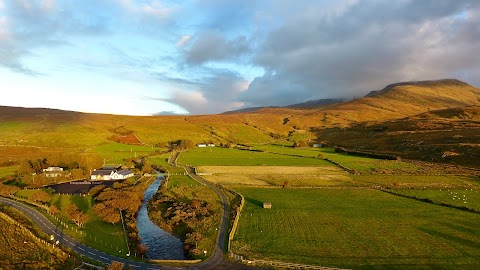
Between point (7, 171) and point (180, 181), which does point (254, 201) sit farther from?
point (7, 171)

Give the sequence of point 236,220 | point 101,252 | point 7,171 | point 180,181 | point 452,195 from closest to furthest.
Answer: point 101,252 → point 236,220 → point 452,195 → point 180,181 → point 7,171

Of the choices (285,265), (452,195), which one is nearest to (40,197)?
(285,265)

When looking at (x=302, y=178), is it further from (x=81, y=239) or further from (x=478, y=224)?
(x=81, y=239)

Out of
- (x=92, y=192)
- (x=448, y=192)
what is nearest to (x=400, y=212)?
(x=448, y=192)

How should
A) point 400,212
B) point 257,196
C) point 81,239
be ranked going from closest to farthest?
point 81,239, point 400,212, point 257,196

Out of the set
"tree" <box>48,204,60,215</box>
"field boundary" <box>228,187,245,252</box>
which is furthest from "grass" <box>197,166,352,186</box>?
"tree" <box>48,204,60,215</box>

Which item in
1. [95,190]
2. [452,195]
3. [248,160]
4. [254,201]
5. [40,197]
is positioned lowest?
[40,197]
